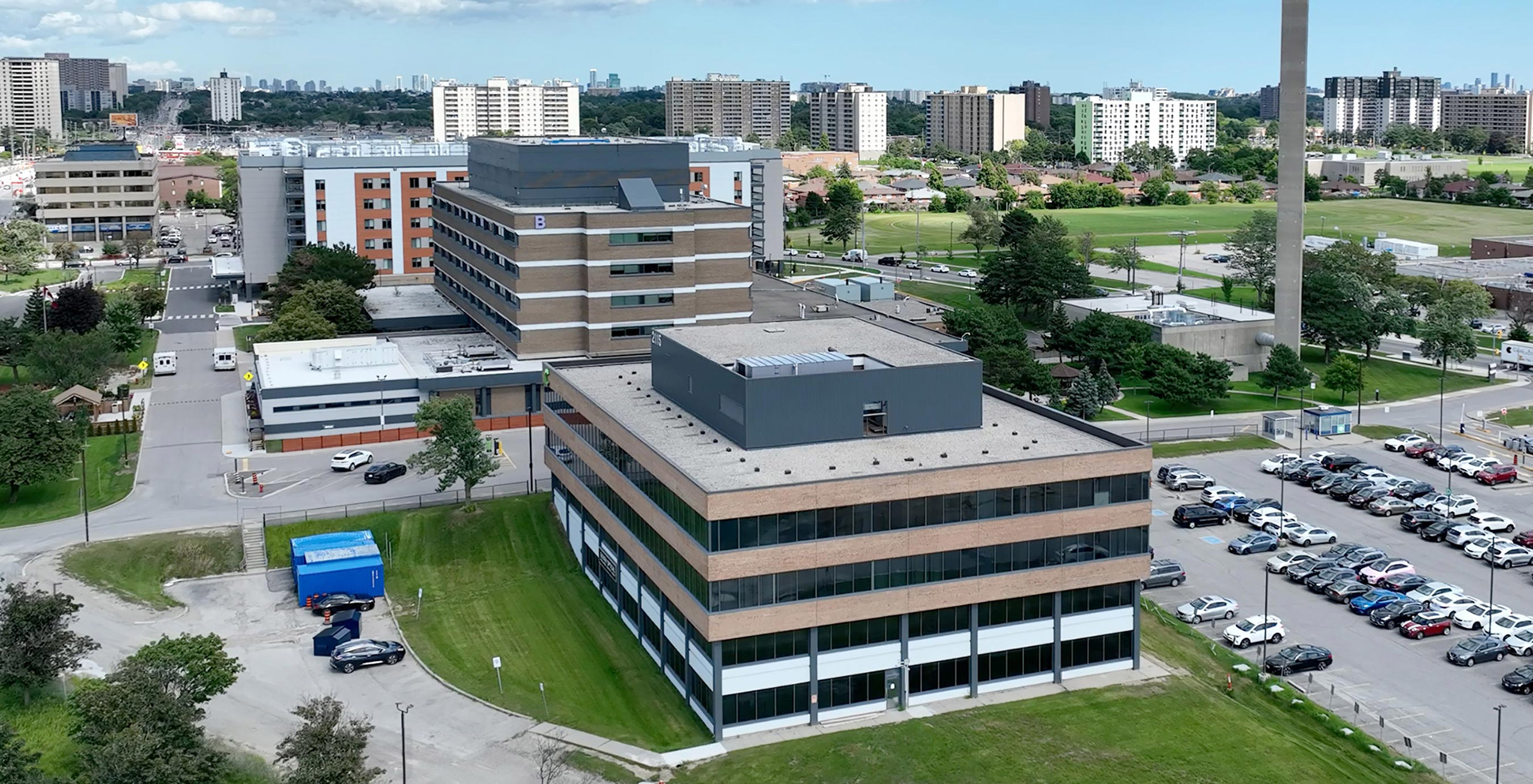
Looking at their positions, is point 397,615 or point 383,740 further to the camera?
point 397,615

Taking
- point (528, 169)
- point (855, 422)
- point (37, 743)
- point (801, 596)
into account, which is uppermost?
point (528, 169)

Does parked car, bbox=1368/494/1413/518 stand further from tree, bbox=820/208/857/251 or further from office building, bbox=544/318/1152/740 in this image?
tree, bbox=820/208/857/251

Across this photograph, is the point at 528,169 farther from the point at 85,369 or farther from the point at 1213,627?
the point at 1213,627

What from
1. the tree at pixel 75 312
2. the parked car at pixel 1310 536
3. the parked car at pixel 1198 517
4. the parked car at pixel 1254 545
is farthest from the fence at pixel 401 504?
the tree at pixel 75 312

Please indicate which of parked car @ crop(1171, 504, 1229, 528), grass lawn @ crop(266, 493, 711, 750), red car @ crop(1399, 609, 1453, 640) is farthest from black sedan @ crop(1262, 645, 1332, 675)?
grass lawn @ crop(266, 493, 711, 750)

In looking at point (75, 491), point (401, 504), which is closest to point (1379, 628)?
point (401, 504)

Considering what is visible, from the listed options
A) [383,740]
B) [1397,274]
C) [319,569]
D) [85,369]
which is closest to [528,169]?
[85,369]

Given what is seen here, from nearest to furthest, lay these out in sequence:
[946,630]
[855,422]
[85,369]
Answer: [946,630] → [855,422] → [85,369]
